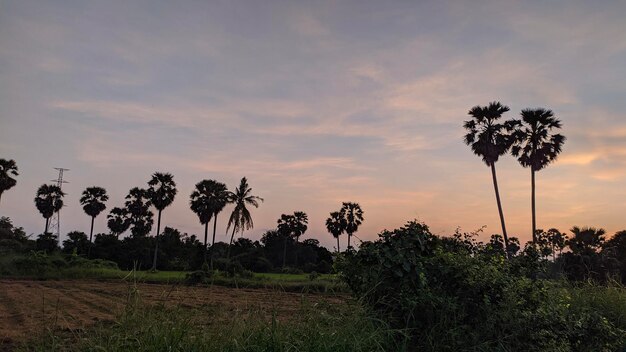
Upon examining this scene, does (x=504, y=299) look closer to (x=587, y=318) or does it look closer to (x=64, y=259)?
(x=587, y=318)

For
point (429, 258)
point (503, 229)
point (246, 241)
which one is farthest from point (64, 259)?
point (429, 258)

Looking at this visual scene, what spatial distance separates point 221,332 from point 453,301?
329 cm

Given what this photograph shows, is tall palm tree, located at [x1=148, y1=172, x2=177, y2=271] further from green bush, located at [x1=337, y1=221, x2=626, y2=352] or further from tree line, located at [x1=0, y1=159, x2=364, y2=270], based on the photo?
green bush, located at [x1=337, y1=221, x2=626, y2=352]

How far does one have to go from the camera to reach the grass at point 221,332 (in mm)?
4016

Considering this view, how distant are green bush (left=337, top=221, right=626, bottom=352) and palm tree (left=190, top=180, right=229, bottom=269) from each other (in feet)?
174

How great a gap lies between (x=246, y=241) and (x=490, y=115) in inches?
1919

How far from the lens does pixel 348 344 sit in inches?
182

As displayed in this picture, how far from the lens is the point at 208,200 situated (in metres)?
58.8

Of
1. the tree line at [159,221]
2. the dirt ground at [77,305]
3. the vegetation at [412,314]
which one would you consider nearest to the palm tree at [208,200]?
the tree line at [159,221]

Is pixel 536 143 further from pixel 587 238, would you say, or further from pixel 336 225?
pixel 336 225

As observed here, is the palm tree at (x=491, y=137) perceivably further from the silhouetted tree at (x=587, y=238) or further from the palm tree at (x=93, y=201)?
the palm tree at (x=93, y=201)

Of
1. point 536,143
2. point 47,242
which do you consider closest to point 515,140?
point 536,143

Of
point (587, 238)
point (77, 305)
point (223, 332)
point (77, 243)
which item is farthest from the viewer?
point (77, 243)

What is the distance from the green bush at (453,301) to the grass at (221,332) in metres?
0.74
